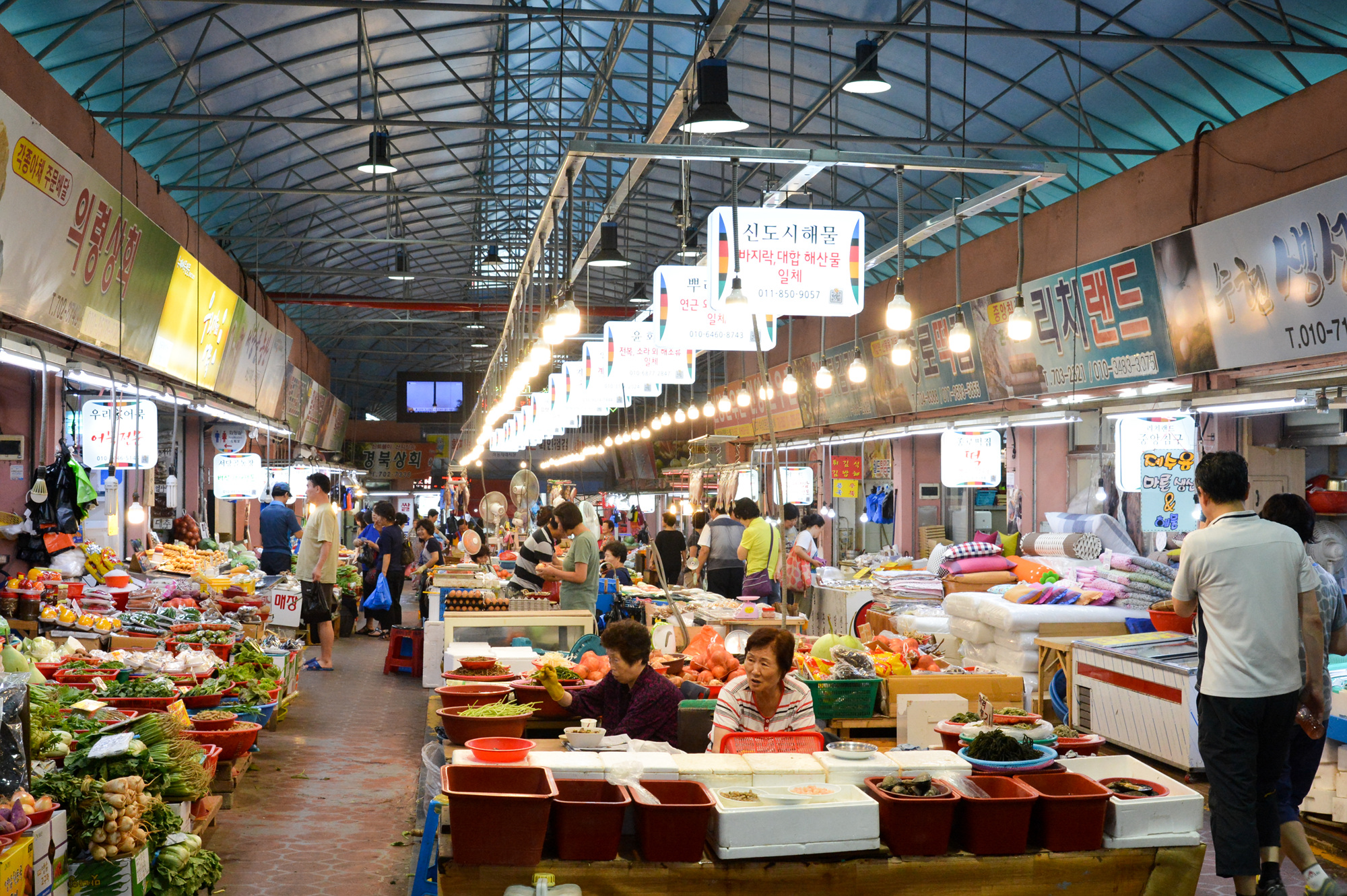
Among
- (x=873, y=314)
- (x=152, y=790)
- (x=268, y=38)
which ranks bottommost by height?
(x=152, y=790)

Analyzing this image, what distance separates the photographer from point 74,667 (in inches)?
271

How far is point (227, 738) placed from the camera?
21.0ft

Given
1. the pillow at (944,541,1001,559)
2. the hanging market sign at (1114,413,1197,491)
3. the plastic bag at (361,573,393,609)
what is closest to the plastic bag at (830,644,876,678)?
the hanging market sign at (1114,413,1197,491)

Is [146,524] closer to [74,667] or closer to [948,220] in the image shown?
[74,667]

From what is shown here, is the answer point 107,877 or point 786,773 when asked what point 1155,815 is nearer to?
point 786,773

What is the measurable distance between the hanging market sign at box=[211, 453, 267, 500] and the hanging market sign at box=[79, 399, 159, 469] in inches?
236

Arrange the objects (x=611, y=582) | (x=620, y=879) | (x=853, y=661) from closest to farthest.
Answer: (x=620, y=879) → (x=853, y=661) → (x=611, y=582)

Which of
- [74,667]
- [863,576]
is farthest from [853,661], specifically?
[863,576]

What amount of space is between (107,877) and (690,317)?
6.54 meters

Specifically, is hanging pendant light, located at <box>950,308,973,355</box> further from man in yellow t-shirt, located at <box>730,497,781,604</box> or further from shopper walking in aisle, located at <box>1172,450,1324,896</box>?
shopper walking in aisle, located at <box>1172,450,1324,896</box>

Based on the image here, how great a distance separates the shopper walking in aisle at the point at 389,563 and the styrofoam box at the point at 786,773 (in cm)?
1177

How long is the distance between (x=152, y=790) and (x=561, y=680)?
6.30ft

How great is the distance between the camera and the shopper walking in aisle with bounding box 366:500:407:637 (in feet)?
49.0

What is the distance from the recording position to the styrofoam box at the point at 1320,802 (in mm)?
6293
